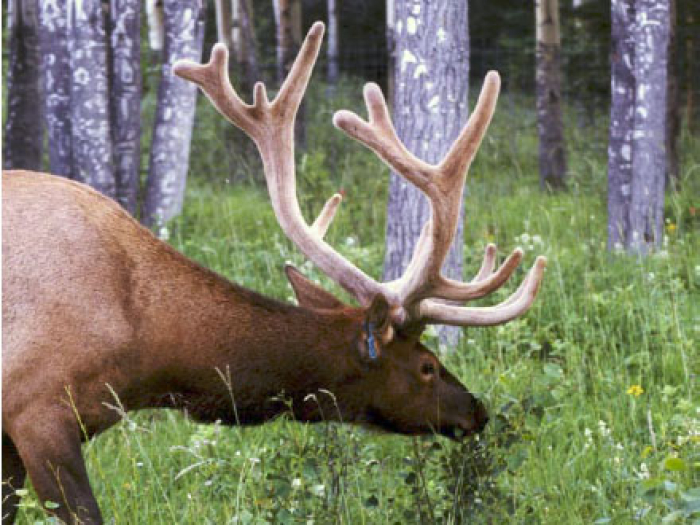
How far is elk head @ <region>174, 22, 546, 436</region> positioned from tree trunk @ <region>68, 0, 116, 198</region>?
12.8ft

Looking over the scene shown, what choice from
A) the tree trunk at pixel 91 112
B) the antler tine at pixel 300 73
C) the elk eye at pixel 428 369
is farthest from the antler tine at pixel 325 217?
the tree trunk at pixel 91 112

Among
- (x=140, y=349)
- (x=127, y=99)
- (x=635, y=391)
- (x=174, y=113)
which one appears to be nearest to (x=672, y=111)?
(x=174, y=113)

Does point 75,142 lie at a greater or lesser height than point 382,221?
greater

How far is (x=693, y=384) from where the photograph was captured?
5.39 metres

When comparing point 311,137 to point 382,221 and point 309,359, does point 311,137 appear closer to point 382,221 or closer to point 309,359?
point 382,221

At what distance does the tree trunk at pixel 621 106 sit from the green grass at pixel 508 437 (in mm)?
337

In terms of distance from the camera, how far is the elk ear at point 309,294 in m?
4.53

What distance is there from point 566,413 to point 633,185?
135 inches

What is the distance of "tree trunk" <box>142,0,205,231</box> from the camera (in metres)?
9.48

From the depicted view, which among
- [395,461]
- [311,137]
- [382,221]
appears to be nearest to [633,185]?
[382,221]

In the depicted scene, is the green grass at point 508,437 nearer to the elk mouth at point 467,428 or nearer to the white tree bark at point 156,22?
the elk mouth at point 467,428

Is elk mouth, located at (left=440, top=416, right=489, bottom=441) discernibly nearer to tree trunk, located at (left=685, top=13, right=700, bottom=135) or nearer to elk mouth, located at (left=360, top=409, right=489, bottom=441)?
elk mouth, located at (left=360, top=409, right=489, bottom=441)

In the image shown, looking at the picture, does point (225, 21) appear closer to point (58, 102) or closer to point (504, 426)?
point (58, 102)

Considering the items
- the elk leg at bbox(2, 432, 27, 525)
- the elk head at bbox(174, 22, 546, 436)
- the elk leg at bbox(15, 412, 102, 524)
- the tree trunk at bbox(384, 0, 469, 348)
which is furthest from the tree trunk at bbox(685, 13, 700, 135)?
the elk leg at bbox(15, 412, 102, 524)
